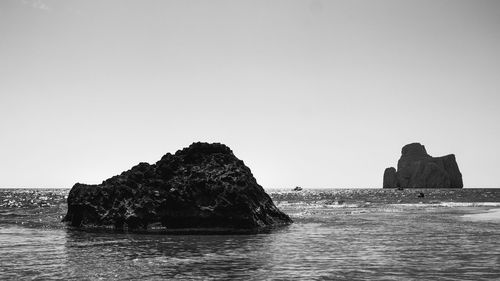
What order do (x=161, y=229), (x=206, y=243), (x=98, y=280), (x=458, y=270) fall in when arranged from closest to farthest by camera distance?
(x=98, y=280) < (x=458, y=270) < (x=206, y=243) < (x=161, y=229)

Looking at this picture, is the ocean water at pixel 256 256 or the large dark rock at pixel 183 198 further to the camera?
the large dark rock at pixel 183 198

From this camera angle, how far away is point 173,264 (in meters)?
20.2

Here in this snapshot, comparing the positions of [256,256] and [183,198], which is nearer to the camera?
[256,256]

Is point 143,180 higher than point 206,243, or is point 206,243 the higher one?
point 143,180

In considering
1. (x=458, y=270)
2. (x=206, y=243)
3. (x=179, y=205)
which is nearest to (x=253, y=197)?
(x=179, y=205)

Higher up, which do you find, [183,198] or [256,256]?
[183,198]

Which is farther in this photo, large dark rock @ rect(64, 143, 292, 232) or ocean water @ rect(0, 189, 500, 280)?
large dark rock @ rect(64, 143, 292, 232)

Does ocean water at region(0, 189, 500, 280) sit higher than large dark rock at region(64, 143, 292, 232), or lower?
lower

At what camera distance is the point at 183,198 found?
39719 millimetres

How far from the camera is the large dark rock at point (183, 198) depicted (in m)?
39.0

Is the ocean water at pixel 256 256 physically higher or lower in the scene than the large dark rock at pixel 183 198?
lower

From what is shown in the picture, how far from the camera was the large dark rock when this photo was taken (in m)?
39.0

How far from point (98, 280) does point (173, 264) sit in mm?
4228

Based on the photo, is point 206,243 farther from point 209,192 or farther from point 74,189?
point 74,189
